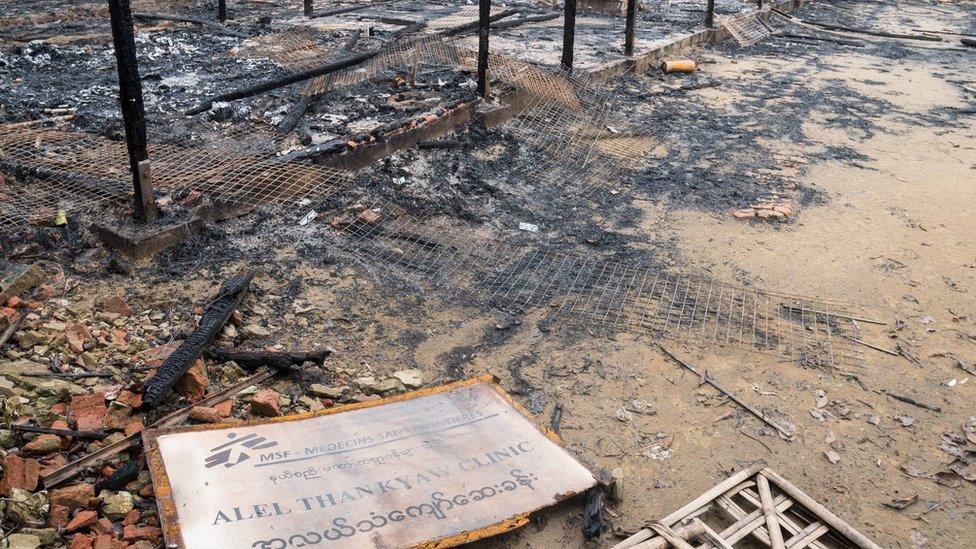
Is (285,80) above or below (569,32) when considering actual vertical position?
below

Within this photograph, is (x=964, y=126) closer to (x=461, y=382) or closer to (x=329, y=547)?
(x=461, y=382)

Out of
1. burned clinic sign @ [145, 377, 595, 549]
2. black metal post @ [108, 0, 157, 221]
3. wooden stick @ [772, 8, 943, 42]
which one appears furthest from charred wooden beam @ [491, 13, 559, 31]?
burned clinic sign @ [145, 377, 595, 549]

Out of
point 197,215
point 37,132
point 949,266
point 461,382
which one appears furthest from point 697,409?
point 37,132

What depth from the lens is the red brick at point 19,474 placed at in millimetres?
3047

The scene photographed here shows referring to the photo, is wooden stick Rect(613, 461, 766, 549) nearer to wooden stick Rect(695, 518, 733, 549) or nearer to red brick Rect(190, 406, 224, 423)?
wooden stick Rect(695, 518, 733, 549)

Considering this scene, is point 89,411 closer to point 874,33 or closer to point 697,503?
point 697,503

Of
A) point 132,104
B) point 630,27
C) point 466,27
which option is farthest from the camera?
point 466,27

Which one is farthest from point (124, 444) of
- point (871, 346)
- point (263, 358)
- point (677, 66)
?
point (677, 66)

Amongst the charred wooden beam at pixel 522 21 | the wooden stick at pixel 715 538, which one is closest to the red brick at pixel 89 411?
the wooden stick at pixel 715 538

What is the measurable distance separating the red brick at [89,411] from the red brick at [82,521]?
56cm

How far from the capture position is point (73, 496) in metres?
3.07

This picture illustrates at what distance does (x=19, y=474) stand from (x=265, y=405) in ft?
3.44

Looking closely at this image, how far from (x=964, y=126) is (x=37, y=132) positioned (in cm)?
1070

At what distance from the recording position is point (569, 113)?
28.6 ft
